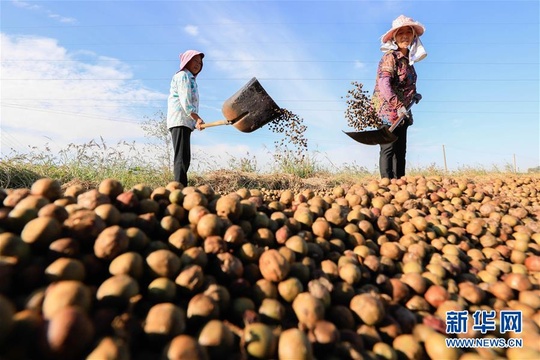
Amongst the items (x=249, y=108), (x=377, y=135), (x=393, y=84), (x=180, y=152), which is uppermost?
(x=393, y=84)

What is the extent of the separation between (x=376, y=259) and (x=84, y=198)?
1554 mm

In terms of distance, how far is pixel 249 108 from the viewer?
5.30 metres

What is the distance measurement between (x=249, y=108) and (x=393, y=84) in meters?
2.06

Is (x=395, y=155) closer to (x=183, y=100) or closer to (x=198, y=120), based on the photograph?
(x=198, y=120)

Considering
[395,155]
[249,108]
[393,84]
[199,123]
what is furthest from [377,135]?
[199,123]

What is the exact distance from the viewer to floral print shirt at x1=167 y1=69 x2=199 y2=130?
5.03 meters

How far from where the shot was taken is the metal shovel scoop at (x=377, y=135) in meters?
4.49

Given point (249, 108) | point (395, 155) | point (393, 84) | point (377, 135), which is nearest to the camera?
point (377, 135)

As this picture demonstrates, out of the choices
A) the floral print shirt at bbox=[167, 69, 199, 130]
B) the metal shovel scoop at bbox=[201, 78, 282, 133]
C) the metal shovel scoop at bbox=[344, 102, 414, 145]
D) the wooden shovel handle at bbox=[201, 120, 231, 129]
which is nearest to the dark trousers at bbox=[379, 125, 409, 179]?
the metal shovel scoop at bbox=[344, 102, 414, 145]

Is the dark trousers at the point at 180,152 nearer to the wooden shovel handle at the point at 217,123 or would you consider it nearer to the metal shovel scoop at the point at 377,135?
the wooden shovel handle at the point at 217,123

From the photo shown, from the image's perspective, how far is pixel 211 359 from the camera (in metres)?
1.16

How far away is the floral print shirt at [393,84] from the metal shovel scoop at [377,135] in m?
0.19

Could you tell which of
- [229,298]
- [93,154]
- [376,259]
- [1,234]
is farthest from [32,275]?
[93,154]

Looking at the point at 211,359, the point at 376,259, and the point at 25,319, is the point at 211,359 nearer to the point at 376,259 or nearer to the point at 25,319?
the point at 25,319
